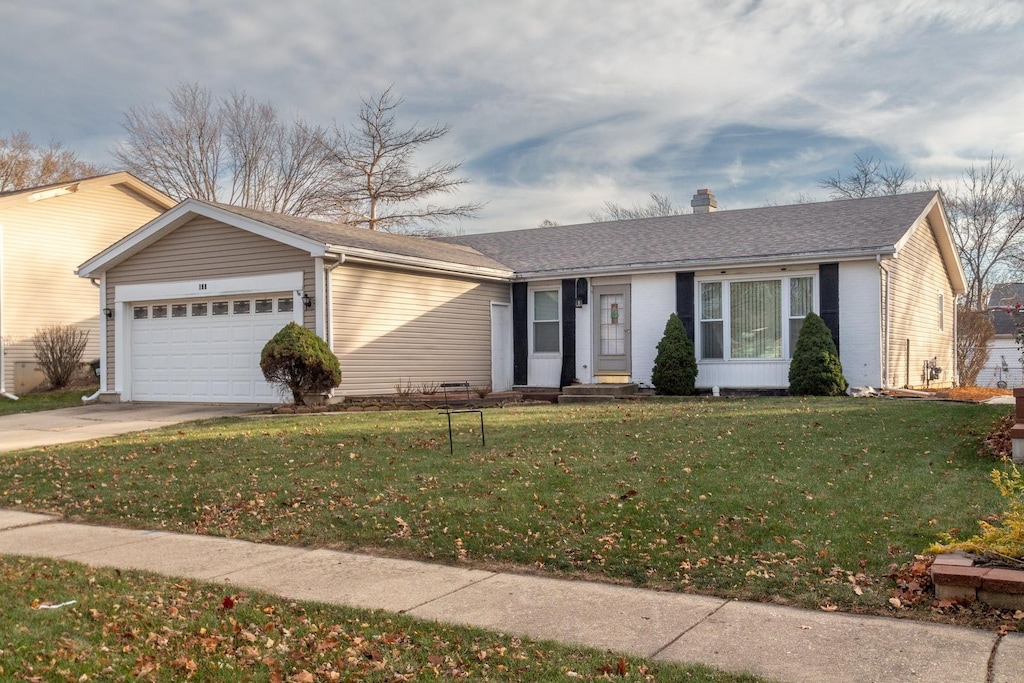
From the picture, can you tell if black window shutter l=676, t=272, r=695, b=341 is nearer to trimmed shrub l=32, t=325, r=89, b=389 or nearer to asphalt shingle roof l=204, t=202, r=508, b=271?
asphalt shingle roof l=204, t=202, r=508, b=271

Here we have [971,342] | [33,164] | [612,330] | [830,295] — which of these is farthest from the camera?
[33,164]

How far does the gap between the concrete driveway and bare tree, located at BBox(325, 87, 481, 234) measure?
19.5 meters

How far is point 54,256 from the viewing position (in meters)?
23.4

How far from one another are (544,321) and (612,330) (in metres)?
1.68

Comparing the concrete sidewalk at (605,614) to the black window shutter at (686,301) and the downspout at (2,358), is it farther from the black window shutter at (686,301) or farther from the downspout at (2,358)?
the downspout at (2,358)

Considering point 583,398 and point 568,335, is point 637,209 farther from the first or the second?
point 583,398

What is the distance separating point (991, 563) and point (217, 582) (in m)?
4.68

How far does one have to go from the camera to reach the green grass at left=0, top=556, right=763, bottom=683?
402 cm

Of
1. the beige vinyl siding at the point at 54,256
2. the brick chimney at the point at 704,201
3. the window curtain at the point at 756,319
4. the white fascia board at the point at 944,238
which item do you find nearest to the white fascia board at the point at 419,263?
the window curtain at the point at 756,319

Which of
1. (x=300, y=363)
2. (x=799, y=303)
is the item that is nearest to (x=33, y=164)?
(x=300, y=363)

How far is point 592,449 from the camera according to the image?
9.66 meters

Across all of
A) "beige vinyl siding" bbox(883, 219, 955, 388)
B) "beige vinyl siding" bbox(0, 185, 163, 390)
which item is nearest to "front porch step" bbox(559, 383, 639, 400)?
"beige vinyl siding" bbox(883, 219, 955, 388)

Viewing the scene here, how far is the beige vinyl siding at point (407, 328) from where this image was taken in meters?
16.6

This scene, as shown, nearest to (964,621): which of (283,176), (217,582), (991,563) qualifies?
(991,563)
